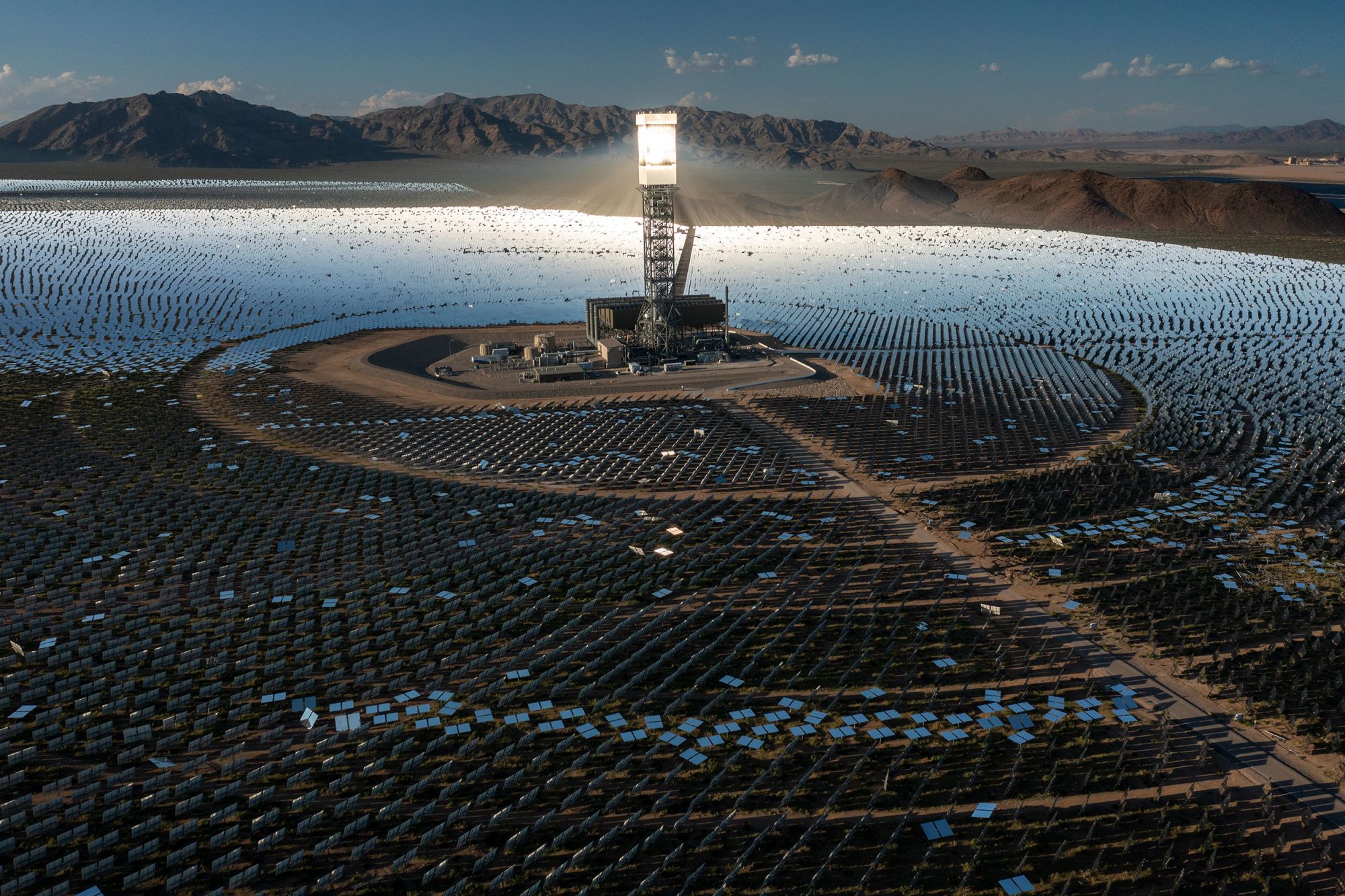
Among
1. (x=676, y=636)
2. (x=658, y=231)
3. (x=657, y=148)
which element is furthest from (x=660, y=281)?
(x=676, y=636)

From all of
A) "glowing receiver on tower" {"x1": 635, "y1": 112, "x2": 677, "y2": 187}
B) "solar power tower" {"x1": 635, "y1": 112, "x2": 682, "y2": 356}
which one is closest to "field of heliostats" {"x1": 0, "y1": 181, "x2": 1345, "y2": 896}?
"solar power tower" {"x1": 635, "y1": 112, "x2": 682, "y2": 356}

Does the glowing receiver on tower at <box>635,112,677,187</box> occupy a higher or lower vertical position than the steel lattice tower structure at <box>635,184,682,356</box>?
higher

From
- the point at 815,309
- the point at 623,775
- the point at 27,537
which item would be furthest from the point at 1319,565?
the point at 815,309

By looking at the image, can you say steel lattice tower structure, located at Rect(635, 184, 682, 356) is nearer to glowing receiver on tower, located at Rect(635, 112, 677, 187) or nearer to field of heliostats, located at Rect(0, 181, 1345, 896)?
glowing receiver on tower, located at Rect(635, 112, 677, 187)

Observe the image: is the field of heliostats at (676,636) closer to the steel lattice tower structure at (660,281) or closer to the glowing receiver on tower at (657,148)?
the steel lattice tower structure at (660,281)

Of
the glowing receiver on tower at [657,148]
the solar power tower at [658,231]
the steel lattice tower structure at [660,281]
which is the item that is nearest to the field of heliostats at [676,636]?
the steel lattice tower structure at [660,281]

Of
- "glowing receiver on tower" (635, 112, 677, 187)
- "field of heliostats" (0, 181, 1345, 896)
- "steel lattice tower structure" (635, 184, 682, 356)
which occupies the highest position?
"glowing receiver on tower" (635, 112, 677, 187)
